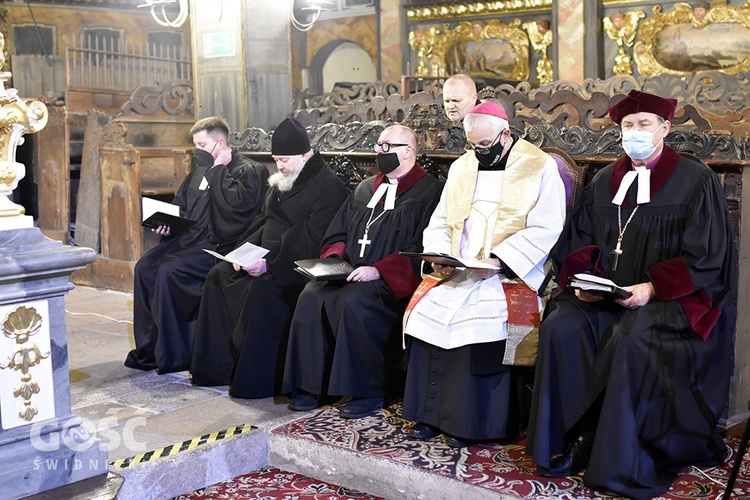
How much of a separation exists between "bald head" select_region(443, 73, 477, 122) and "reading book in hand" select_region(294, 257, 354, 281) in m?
1.70

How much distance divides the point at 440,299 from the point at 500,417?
0.62 m

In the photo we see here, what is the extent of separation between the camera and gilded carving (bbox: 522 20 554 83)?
14.2 meters

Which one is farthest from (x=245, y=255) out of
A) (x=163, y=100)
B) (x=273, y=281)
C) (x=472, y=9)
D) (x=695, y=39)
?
(x=472, y=9)

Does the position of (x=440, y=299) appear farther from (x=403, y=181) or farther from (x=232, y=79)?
(x=232, y=79)

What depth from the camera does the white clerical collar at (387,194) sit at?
5316 mm

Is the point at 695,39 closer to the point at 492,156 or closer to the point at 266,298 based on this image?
the point at 492,156

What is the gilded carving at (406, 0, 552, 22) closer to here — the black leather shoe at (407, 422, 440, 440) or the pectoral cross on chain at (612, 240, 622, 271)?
the pectoral cross on chain at (612, 240, 622, 271)

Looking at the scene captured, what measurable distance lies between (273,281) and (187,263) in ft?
2.82

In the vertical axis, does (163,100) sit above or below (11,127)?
above

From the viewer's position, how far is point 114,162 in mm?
8922

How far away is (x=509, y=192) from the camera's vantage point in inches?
188

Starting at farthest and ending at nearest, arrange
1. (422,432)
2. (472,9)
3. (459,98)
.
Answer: (472,9) < (459,98) < (422,432)

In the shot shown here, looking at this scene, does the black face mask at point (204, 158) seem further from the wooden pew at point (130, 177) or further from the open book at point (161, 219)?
the wooden pew at point (130, 177)

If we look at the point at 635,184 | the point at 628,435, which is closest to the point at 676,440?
the point at 628,435
